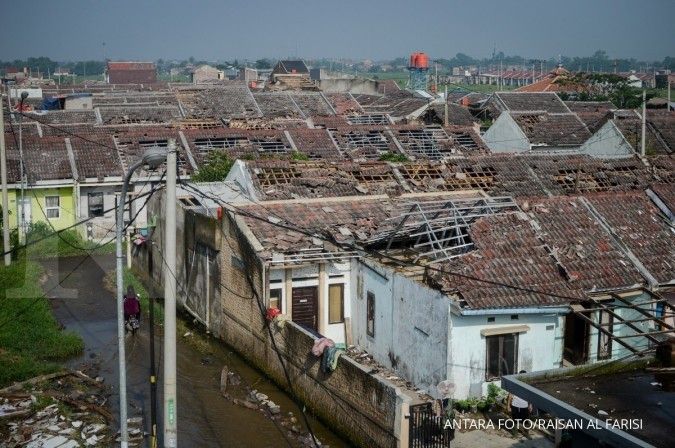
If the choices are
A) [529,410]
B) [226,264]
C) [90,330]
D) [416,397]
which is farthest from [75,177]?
[529,410]

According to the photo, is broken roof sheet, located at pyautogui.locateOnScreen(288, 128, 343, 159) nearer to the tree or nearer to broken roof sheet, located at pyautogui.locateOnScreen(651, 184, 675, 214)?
the tree

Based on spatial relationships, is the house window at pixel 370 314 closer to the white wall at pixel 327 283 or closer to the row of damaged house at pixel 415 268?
the row of damaged house at pixel 415 268

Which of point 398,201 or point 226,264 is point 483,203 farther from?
point 226,264

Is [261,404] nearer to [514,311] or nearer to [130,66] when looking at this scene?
[514,311]

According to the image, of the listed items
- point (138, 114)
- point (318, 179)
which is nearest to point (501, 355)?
point (318, 179)

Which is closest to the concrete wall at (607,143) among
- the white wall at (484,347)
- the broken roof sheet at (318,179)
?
the broken roof sheet at (318,179)

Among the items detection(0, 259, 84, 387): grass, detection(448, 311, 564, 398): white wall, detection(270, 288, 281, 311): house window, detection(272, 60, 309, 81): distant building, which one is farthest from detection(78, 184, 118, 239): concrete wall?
detection(272, 60, 309, 81): distant building
